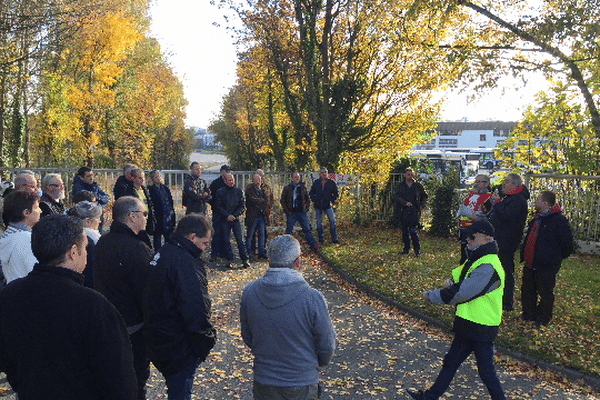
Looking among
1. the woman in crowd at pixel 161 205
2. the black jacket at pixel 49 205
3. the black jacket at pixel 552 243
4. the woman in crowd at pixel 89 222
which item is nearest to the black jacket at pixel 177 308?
the woman in crowd at pixel 89 222

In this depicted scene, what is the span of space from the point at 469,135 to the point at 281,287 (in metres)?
95.4

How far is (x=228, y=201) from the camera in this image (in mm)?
10250

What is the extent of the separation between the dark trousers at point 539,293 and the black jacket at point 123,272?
5.48 metres

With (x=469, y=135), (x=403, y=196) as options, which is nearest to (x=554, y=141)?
(x=403, y=196)

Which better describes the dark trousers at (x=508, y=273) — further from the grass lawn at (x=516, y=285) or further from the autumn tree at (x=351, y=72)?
the autumn tree at (x=351, y=72)

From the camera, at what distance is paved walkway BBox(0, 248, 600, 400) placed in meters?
4.97

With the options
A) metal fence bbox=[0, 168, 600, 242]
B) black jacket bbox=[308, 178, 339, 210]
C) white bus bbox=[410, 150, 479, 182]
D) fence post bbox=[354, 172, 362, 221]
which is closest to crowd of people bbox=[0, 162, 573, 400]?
black jacket bbox=[308, 178, 339, 210]

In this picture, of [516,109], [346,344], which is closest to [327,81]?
[516,109]

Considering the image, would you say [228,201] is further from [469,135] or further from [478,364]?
[469,135]

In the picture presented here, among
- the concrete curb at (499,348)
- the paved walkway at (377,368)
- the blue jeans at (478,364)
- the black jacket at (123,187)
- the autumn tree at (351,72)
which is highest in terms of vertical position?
the autumn tree at (351,72)

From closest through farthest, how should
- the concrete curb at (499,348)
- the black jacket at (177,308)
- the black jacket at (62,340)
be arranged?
the black jacket at (62,340) → the black jacket at (177,308) → the concrete curb at (499,348)

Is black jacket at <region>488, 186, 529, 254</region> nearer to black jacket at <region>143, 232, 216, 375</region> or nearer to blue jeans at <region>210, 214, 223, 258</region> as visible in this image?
black jacket at <region>143, 232, 216, 375</region>

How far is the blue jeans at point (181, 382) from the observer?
361 centimetres

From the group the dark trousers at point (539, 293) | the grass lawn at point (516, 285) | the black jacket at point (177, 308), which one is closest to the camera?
the black jacket at point (177, 308)
